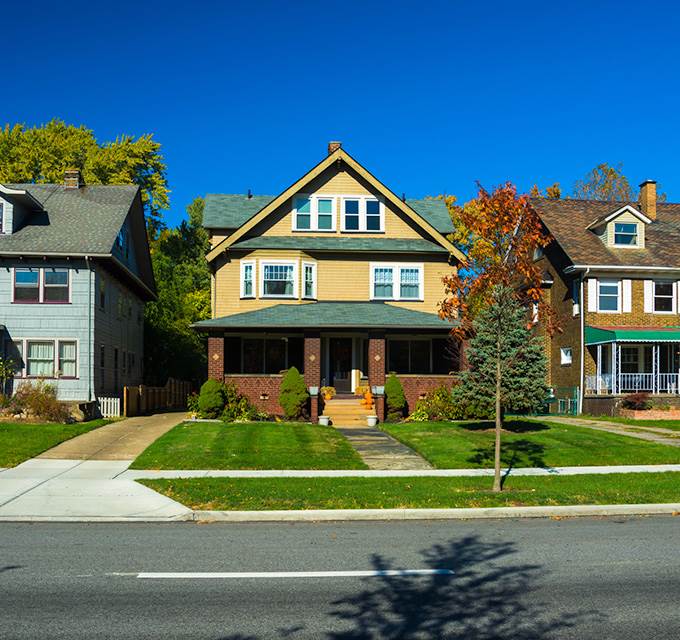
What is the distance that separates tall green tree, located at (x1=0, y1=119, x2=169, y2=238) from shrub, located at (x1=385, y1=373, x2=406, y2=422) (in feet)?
95.1

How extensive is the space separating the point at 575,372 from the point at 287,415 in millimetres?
14509

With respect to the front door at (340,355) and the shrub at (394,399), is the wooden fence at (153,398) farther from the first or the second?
the shrub at (394,399)

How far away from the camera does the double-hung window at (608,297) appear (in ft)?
113

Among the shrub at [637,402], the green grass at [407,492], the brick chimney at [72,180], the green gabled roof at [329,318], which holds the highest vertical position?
the brick chimney at [72,180]

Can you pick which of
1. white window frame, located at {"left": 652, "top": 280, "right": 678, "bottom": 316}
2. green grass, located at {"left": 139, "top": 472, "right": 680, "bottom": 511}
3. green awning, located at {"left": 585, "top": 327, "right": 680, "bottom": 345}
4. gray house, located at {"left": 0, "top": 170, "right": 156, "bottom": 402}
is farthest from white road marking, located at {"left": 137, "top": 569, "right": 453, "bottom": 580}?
white window frame, located at {"left": 652, "top": 280, "right": 678, "bottom": 316}

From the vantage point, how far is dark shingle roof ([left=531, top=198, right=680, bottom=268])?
34.8 metres

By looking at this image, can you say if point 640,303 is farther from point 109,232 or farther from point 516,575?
point 516,575

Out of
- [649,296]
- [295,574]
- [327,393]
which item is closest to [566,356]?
[649,296]

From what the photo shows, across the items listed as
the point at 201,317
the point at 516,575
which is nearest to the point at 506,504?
the point at 516,575

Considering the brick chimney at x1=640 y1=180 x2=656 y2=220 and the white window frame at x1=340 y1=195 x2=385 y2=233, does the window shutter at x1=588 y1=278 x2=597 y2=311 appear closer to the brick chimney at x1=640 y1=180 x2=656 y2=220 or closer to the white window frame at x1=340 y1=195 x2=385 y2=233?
the brick chimney at x1=640 y1=180 x2=656 y2=220

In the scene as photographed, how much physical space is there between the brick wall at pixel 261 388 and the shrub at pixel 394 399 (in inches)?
159

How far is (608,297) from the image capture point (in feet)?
113

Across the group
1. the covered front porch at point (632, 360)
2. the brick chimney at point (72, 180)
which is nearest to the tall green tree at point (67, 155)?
the brick chimney at point (72, 180)

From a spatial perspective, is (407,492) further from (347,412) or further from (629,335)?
(629,335)
